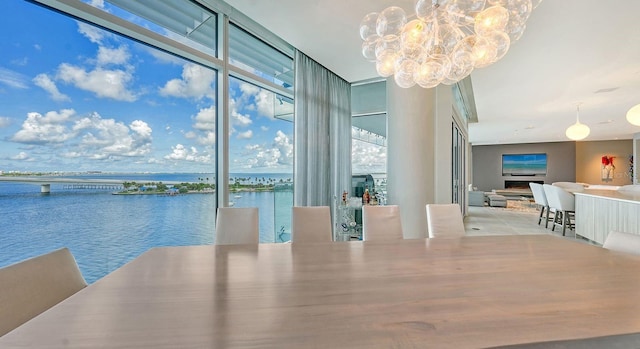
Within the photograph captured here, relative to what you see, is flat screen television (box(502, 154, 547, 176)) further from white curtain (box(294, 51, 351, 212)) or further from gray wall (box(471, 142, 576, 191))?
white curtain (box(294, 51, 351, 212))

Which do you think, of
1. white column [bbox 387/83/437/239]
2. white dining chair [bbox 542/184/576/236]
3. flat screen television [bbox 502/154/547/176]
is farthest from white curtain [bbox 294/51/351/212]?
flat screen television [bbox 502/154/547/176]

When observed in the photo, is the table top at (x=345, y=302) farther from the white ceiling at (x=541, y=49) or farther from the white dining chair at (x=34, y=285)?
the white ceiling at (x=541, y=49)

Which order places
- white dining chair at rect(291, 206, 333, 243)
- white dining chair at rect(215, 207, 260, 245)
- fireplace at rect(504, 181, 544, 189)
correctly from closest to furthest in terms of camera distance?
white dining chair at rect(215, 207, 260, 245), white dining chair at rect(291, 206, 333, 243), fireplace at rect(504, 181, 544, 189)

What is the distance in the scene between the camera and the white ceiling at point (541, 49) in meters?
2.64

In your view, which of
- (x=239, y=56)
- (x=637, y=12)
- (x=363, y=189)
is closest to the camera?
(x=637, y=12)

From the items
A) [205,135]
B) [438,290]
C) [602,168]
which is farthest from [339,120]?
[602,168]

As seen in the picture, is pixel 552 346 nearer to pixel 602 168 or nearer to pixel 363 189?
pixel 363 189

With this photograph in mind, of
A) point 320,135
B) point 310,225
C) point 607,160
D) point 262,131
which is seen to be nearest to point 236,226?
point 310,225

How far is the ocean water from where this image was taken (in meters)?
1.87

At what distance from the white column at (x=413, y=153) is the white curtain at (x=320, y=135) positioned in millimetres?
1125

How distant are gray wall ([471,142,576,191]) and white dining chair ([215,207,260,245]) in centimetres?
1521

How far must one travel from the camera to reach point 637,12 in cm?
264

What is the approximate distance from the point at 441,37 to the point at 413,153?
188 cm

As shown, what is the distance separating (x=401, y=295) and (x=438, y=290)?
183 mm
